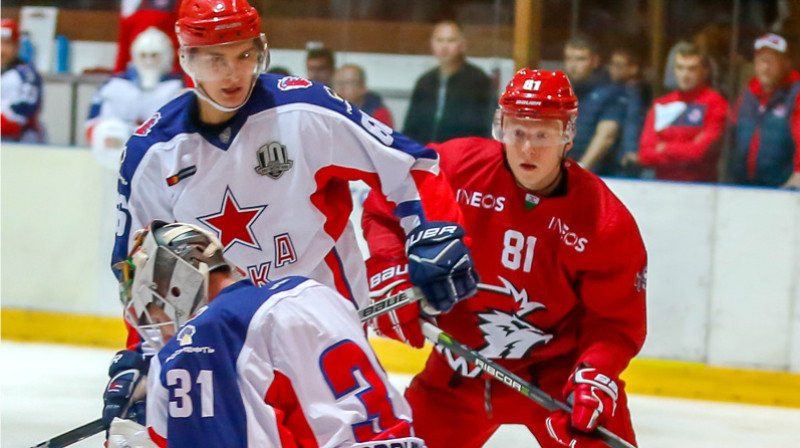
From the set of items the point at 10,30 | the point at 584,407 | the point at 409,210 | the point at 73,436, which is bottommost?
the point at 73,436

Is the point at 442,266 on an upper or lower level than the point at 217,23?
lower

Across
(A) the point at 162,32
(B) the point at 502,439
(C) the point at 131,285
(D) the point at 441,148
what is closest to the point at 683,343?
(B) the point at 502,439

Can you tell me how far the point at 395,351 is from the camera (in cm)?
468

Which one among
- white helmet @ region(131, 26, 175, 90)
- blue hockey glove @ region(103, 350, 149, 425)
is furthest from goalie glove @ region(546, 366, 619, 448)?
white helmet @ region(131, 26, 175, 90)

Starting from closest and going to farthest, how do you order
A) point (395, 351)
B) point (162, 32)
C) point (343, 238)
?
point (343, 238) < point (395, 351) < point (162, 32)

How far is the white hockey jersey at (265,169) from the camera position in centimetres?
252

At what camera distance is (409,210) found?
2.57m

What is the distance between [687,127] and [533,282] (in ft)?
6.82

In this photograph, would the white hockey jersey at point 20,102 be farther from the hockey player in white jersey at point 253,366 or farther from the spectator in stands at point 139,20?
the hockey player in white jersey at point 253,366

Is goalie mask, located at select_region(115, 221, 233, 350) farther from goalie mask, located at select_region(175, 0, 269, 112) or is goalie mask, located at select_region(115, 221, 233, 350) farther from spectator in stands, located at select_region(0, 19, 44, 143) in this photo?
spectator in stands, located at select_region(0, 19, 44, 143)

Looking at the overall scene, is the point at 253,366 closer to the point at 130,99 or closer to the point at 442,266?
the point at 442,266

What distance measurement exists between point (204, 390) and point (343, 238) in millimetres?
1167

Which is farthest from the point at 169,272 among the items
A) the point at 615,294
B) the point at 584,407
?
the point at 615,294

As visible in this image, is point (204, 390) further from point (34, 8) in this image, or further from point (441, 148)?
point (34, 8)
